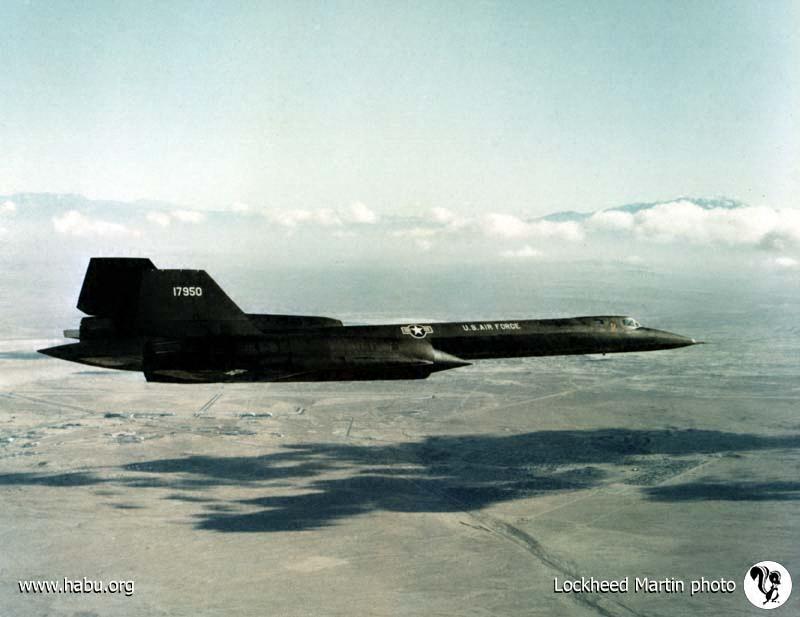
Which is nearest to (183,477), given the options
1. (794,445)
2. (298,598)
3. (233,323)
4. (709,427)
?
(298,598)

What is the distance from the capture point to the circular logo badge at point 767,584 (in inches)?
1201

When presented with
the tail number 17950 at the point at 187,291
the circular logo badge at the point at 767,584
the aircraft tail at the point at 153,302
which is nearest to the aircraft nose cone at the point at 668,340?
the circular logo badge at the point at 767,584

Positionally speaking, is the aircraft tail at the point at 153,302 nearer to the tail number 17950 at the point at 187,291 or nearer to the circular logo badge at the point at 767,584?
the tail number 17950 at the point at 187,291

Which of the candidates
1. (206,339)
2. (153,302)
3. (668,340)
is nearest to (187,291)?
(153,302)

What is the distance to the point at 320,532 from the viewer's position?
10956 centimetres

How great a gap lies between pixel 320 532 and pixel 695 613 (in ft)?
185

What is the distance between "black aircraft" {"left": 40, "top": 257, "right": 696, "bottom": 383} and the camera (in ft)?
102

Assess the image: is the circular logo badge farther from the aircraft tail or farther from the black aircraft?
the aircraft tail

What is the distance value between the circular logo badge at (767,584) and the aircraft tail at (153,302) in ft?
84.8

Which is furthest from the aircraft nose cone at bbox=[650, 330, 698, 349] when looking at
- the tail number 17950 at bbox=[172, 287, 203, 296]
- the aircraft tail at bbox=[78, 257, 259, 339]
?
the tail number 17950 at bbox=[172, 287, 203, 296]

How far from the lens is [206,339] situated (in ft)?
104

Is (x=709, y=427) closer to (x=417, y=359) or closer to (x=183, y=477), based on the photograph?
(x=183, y=477)

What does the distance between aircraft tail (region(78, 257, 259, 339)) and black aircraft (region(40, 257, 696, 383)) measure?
0.15ft

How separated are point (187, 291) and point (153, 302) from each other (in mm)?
1615
